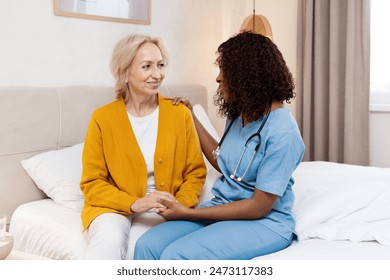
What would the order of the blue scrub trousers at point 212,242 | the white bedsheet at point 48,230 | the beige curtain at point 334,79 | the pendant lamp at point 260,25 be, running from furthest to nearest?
1. the beige curtain at point 334,79
2. the pendant lamp at point 260,25
3. the white bedsheet at point 48,230
4. the blue scrub trousers at point 212,242

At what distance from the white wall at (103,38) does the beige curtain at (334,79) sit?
234 millimetres

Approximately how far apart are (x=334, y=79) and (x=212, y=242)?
234 centimetres

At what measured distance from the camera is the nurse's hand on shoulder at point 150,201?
73.0 inches

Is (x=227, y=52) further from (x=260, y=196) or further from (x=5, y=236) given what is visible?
(x=5, y=236)

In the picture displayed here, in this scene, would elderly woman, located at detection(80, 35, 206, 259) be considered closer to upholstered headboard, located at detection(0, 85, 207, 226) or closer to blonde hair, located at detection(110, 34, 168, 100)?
blonde hair, located at detection(110, 34, 168, 100)

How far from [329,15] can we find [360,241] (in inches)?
91.2

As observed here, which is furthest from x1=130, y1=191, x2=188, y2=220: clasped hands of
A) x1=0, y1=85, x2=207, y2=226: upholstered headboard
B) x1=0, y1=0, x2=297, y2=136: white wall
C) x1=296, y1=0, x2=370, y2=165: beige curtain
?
x1=296, y1=0, x2=370, y2=165: beige curtain

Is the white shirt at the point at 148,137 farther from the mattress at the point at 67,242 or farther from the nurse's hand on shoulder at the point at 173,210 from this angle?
the nurse's hand on shoulder at the point at 173,210

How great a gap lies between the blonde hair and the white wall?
19.7 inches

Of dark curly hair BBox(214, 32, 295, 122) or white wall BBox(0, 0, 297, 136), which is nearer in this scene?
dark curly hair BBox(214, 32, 295, 122)

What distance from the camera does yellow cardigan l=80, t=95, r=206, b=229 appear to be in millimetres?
2018

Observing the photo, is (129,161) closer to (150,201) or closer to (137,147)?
(137,147)

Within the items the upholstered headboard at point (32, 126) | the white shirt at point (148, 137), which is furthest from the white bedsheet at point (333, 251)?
the upholstered headboard at point (32, 126)

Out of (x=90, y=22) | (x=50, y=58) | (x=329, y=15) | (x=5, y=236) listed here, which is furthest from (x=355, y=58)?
(x=5, y=236)
